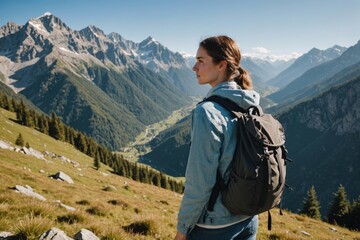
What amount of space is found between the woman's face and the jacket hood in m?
0.29

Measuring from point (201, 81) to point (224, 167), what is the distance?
60.5 inches

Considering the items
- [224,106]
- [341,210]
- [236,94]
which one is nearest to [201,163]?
[224,106]

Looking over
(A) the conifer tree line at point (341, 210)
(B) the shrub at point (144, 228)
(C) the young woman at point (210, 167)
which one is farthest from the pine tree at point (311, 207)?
(C) the young woman at point (210, 167)

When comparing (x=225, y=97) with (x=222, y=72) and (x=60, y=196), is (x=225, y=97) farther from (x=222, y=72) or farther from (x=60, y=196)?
(x=60, y=196)

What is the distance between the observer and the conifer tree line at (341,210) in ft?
126

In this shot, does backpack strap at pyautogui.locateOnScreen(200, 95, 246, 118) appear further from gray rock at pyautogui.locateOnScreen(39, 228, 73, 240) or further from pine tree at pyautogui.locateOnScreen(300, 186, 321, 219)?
pine tree at pyautogui.locateOnScreen(300, 186, 321, 219)

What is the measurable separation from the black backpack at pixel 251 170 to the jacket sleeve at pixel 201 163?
0.20 metres

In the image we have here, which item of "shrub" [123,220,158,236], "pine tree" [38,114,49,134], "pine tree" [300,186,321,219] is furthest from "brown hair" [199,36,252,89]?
"pine tree" [38,114,49,134]

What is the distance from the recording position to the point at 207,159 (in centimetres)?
378

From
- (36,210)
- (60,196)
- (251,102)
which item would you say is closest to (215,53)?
(251,102)

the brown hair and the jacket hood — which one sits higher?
the brown hair

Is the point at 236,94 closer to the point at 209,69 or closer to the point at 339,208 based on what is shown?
the point at 209,69

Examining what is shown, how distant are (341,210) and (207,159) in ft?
166

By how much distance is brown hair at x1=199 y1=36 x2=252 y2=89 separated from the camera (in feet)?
14.2
